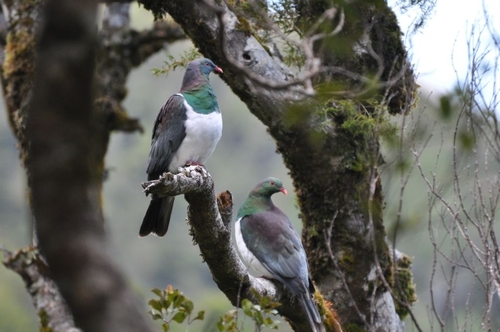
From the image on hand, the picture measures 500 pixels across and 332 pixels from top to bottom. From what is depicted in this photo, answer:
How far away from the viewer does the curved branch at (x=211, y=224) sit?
3514mm

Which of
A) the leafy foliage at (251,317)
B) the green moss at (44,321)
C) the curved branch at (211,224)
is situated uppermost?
the green moss at (44,321)

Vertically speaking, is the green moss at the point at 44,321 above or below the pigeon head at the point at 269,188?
below

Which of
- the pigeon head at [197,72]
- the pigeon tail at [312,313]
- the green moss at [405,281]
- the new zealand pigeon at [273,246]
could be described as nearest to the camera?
the pigeon tail at [312,313]

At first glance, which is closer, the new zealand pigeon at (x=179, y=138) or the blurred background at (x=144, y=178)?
the new zealand pigeon at (x=179, y=138)

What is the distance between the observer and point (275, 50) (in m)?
5.92

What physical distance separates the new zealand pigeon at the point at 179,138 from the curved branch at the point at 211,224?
25.7 inches

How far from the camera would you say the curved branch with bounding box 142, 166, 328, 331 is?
11.5 feet

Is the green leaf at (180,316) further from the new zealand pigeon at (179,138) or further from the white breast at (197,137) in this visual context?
the white breast at (197,137)

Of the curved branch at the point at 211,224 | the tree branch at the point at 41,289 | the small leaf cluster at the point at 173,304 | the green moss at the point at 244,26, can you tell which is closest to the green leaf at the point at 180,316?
the small leaf cluster at the point at 173,304

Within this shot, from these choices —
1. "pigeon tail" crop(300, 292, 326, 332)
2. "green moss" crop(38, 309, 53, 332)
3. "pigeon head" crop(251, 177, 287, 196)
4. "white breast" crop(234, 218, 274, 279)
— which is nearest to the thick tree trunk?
"pigeon head" crop(251, 177, 287, 196)

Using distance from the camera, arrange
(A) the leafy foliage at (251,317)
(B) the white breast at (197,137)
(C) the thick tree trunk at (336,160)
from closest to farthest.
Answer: (A) the leafy foliage at (251,317)
(B) the white breast at (197,137)
(C) the thick tree trunk at (336,160)

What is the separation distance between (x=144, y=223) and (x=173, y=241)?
33.0 m

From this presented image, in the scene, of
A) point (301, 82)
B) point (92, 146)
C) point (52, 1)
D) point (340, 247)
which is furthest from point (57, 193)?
point (340, 247)

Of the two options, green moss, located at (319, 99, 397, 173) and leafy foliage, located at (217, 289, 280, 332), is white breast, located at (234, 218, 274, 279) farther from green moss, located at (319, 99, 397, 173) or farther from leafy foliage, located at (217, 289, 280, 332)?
leafy foliage, located at (217, 289, 280, 332)
